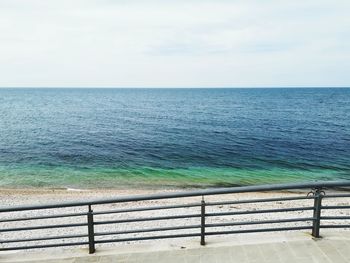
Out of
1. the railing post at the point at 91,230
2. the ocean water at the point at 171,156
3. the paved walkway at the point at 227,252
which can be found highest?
the railing post at the point at 91,230

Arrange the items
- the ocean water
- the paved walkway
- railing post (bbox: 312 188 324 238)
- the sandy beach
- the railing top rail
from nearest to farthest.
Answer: the railing top rail → the paved walkway → railing post (bbox: 312 188 324 238) → the sandy beach → the ocean water

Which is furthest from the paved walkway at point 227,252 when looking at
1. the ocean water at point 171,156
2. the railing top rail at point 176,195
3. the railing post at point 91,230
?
the ocean water at point 171,156

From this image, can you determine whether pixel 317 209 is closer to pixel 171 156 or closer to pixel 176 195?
pixel 176 195

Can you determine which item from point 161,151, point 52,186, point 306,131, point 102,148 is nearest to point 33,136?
point 102,148

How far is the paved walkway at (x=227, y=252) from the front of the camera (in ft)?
20.1

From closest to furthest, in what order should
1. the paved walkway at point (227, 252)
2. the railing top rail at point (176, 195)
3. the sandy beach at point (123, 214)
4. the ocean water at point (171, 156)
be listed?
1. the railing top rail at point (176, 195)
2. the paved walkway at point (227, 252)
3. the sandy beach at point (123, 214)
4. the ocean water at point (171, 156)

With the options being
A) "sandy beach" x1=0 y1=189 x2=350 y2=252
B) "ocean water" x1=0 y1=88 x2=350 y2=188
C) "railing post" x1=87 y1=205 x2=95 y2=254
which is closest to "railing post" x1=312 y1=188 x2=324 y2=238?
"railing post" x1=87 y1=205 x2=95 y2=254

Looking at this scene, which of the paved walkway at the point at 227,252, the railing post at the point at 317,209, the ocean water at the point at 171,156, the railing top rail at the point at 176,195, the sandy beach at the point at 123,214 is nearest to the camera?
the railing top rail at the point at 176,195

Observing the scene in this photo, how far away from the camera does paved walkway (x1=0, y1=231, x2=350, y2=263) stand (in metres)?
6.13

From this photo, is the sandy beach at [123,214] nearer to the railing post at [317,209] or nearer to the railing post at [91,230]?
the railing post at [91,230]

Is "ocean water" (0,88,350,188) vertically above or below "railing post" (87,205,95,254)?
below

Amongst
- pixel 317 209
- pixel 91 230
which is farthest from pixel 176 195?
pixel 317 209

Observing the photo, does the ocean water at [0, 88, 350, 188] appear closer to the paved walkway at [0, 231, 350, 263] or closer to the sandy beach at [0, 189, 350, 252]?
the sandy beach at [0, 189, 350, 252]

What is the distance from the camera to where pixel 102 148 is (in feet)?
136
